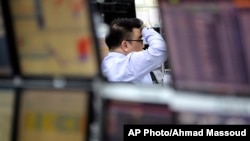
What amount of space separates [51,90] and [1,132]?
26cm

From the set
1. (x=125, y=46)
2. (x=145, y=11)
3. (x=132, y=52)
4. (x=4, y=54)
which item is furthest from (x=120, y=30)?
(x=4, y=54)

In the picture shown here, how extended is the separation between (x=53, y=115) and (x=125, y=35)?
1325 mm

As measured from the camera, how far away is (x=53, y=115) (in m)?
1.32

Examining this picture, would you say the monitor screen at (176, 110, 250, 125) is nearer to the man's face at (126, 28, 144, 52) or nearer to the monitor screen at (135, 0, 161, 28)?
the man's face at (126, 28, 144, 52)

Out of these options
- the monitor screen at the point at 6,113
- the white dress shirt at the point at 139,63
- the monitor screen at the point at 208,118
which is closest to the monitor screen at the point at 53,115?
the monitor screen at the point at 6,113

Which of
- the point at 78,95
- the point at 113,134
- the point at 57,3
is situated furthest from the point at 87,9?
the point at 113,134

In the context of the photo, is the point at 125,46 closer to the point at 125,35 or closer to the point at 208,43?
the point at 125,35

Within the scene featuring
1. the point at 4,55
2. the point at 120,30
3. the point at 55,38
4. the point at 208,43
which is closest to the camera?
the point at 208,43

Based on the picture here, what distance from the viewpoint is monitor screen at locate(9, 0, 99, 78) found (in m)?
1.22

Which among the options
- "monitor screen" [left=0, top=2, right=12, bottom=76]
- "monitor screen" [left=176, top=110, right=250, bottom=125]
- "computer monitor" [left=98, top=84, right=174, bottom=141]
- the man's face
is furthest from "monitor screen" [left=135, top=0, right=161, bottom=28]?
"monitor screen" [left=176, top=110, right=250, bottom=125]

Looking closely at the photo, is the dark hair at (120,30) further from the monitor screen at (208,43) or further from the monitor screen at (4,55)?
the monitor screen at (208,43)

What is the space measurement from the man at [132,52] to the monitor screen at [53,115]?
497 millimetres

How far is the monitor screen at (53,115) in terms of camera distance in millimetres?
1247

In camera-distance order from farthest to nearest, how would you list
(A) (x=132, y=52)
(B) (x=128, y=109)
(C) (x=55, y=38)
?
1. (A) (x=132, y=52)
2. (C) (x=55, y=38)
3. (B) (x=128, y=109)
